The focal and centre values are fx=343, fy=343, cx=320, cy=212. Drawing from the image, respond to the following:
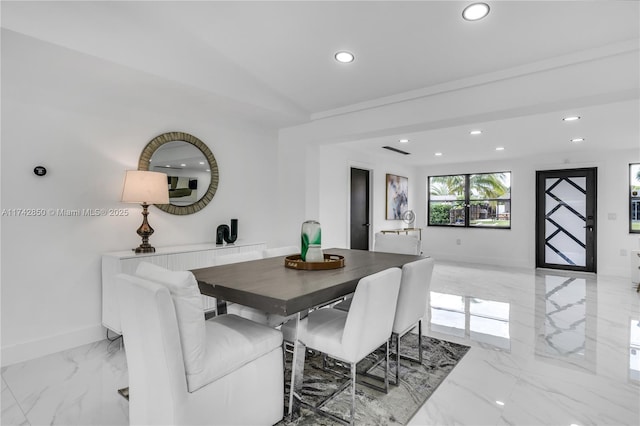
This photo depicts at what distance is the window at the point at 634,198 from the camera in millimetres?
5996

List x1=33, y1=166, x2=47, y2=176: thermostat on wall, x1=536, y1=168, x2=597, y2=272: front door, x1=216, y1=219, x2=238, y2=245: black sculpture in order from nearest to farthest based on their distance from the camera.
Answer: x1=33, y1=166, x2=47, y2=176: thermostat on wall, x1=216, y1=219, x2=238, y2=245: black sculpture, x1=536, y1=168, x2=597, y2=272: front door

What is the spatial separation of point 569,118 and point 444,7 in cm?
288

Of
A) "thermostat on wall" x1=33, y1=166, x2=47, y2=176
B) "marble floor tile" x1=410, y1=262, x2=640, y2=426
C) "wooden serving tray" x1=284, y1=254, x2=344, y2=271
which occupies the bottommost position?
"marble floor tile" x1=410, y1=262, x2=640, y2=426

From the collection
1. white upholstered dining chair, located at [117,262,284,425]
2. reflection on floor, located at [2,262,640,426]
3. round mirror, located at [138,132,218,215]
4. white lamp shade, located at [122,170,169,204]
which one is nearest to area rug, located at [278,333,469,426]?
reflection on floor, located at [2,262,640,426]

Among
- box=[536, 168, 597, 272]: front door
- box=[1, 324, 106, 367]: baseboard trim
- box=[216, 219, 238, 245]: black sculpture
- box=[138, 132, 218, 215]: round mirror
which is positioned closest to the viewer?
box=[1, 324, 106, 367]: baseboard trim

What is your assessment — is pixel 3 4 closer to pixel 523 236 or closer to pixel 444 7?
pixel 444 7

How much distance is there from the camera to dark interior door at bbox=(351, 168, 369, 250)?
6.26 m

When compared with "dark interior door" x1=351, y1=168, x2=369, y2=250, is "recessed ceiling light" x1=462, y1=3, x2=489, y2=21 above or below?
above

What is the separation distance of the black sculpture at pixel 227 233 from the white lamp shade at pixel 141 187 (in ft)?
2.65

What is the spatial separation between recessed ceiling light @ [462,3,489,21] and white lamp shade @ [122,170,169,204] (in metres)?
2.76

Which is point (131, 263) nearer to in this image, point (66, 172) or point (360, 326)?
point (66, 172)

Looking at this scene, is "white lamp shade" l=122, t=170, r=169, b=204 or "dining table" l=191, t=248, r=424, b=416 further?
"white lamp shade" l=122, t=170, r=169, b=204

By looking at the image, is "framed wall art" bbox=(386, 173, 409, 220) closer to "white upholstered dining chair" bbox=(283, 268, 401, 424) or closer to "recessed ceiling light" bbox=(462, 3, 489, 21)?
"recessed ceiling light" bbox=(462, 3, 489, 21)

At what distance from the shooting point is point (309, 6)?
2338 millimetres
